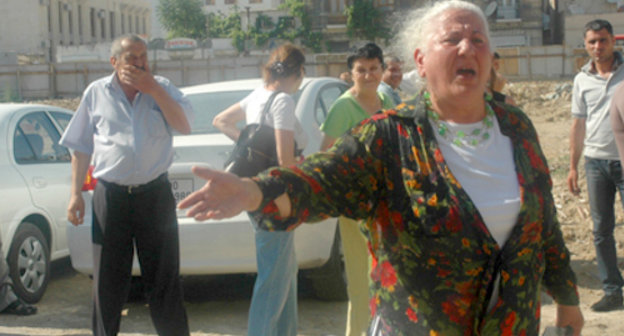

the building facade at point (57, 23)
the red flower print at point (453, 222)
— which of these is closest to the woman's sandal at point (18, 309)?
the red flower print at point (453, 222)

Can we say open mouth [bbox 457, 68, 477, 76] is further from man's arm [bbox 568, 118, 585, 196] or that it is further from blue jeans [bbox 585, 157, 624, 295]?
man's arm [bbox 568, 118, 585, 196]

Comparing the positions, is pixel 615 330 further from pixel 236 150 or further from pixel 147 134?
pixel 147 134

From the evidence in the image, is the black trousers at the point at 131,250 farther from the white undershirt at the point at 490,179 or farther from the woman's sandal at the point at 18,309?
the white undershirt at the point at 490,179

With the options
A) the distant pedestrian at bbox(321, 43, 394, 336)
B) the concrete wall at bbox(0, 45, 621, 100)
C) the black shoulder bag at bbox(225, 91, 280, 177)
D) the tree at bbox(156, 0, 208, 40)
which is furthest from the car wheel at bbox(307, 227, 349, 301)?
the tree at bbox(156, 0, 208, 40)

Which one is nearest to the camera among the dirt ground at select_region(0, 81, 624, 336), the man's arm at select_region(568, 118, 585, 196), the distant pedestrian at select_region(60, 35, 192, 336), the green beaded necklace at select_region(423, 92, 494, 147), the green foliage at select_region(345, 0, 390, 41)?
the green beaded necklace at select_region(423, 92, 494, 147)

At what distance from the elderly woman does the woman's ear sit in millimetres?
80

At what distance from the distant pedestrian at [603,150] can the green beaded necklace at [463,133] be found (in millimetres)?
3551

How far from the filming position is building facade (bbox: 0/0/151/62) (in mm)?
57531

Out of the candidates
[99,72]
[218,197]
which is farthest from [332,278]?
[99,72]

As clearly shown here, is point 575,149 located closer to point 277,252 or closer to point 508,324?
point 277,252

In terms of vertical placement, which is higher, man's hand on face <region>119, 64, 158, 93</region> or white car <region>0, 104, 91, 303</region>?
man's hand on face <region>119, 64, 158, 93</region>

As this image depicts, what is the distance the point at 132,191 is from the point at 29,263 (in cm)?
242

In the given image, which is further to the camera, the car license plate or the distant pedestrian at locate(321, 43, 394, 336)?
the car license plate

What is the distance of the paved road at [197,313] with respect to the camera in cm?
538
